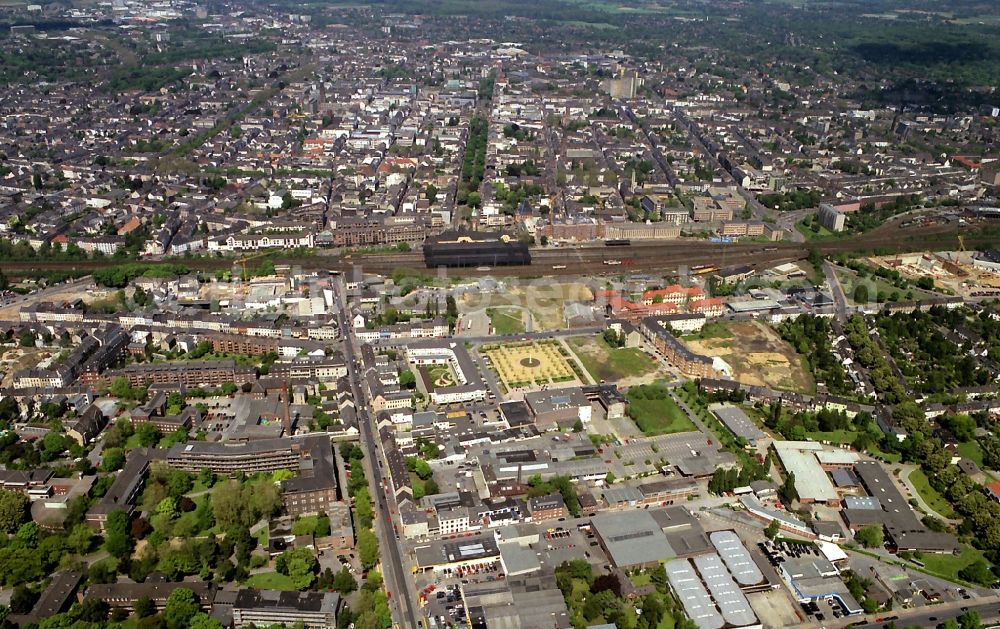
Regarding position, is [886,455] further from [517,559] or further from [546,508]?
[517,559]

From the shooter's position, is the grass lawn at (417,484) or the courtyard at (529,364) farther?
the courtyard at (529,364)

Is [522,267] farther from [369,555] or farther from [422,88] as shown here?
[422,88]

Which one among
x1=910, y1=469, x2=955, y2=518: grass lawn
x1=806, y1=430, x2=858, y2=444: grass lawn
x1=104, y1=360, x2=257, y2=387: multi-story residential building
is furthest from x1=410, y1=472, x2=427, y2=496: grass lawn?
x1=910, y1=469, x2=955, y2=518: grass lawn

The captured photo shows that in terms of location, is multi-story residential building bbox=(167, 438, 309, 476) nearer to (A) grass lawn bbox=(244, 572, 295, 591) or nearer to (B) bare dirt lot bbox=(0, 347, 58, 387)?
(A) grass lawn bbox=(244, 572, 295, 591)

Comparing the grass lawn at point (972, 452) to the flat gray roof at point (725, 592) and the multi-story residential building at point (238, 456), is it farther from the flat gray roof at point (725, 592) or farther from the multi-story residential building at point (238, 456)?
the multi-story residential building at point (238, 456)

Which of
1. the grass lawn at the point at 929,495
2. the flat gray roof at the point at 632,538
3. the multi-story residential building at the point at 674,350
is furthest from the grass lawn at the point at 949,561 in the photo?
the multi-story residential building at the point at 674,350

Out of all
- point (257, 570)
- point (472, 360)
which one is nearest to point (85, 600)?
point (257, 570)
